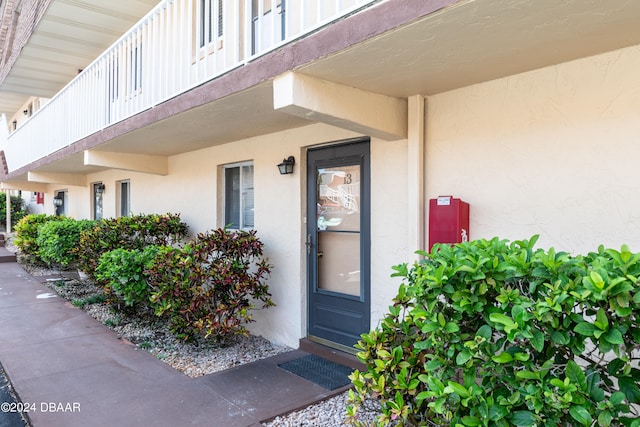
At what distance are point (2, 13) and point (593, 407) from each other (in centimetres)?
1588

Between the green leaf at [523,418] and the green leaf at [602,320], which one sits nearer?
the green leaf at [602,320]

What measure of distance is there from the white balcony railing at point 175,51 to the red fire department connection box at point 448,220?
1.59 m

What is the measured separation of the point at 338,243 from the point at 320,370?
1.33 m

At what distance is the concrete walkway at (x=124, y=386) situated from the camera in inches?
131

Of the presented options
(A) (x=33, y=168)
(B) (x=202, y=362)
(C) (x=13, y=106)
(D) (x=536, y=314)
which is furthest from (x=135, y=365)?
(C) (x=13, y=106)

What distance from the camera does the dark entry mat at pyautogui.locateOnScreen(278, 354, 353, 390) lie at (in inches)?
158

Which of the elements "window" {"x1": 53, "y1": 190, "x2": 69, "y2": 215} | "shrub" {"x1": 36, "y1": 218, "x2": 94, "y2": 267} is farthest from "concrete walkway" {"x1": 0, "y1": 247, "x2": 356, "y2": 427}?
"window" {"x1": 53, "y1": 190, "x2": 69, "y2": 215}

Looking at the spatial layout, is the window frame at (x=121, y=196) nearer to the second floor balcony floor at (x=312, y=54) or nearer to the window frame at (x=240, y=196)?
the second floor balcony floor at (x=312, y=54)

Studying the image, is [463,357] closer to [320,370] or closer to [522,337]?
[522,337]

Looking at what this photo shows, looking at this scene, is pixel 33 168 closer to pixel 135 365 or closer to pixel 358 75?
pixel 135 365

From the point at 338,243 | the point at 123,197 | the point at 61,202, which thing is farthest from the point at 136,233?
the point at 61,202

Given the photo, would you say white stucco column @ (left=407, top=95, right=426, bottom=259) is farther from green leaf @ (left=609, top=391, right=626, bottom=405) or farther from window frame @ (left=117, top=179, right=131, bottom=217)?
window frame @ (left=117, top=179, right=131, bottom=217)

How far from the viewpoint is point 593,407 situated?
71.9 inches

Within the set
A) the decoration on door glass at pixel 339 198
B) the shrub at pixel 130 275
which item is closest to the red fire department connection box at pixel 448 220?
the decoration on door glass at pixel 339 198
